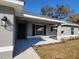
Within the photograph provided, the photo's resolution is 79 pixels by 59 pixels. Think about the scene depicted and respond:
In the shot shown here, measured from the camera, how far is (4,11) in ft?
25.4

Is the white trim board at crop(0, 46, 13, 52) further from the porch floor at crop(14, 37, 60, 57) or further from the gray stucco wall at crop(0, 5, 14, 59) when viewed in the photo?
the porch floor at crop(14, 37, 60, 57)

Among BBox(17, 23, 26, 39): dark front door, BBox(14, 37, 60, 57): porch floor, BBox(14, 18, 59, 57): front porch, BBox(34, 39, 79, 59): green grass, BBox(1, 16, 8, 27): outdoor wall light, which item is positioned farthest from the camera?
BBox(17, 23, 26, 39): dark front door

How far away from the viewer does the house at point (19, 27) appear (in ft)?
25.1

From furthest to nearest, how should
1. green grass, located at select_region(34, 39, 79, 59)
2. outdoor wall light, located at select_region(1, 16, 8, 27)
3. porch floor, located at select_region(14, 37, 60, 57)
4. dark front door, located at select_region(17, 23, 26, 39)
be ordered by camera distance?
dark front door, located at select_region(17, 23, 26, 39) < porch floor, located at select_region(14, 37, 60, 57) < green grass, located at select_region(34, 39, 79, 59) < outdoor wall light, located at select_region(1, 16, 8, 27)

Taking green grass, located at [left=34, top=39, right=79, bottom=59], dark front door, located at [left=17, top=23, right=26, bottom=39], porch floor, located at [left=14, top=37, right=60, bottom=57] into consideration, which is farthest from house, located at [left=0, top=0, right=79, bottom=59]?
green grass, located at [left=34, top=39, right=79, bottom=59]

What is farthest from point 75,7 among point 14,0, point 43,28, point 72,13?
point 14,0

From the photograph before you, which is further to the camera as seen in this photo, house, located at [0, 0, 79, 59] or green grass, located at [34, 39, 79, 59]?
green grass, located at [34, 39, 79, 59]

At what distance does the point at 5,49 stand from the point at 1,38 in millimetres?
735

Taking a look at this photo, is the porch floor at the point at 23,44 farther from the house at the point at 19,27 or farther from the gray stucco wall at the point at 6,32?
the gray stucco wall at the point at 6,32

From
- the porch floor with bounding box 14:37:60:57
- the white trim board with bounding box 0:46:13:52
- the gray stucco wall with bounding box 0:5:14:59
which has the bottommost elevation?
the porch floor with bounding box 14:37:60:57

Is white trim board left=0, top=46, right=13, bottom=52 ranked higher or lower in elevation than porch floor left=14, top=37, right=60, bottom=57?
higher

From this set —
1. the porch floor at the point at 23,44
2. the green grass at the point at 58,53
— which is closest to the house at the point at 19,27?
the porch floor at the point at 23,44

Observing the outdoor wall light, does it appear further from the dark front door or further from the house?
the dark front door

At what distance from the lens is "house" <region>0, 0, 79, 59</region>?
7.65 meters
